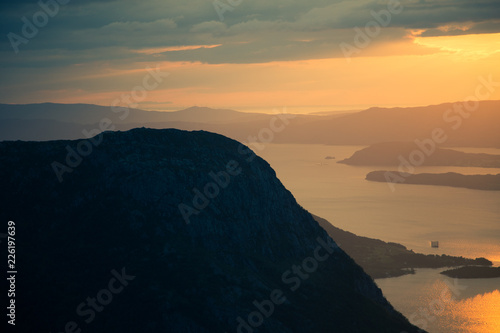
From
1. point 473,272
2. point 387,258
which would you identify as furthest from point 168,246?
point 473,272

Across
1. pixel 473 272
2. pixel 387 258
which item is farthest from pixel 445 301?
pixel 387 258

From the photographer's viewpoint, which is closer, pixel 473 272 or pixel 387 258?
pixel 473 272

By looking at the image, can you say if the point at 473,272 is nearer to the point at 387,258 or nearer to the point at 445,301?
the point at 387,258

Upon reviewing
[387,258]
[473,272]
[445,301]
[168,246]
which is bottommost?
[445,301]

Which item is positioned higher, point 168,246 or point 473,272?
point 168,246

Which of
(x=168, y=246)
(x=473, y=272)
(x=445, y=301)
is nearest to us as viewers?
(x=168, y=246)

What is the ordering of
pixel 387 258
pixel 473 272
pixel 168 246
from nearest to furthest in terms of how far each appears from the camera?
pixel 168 246
pixel 473 272
pixel 387 258

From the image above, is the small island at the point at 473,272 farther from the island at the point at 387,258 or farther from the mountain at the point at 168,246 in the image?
the mountain at the point at 168,246
